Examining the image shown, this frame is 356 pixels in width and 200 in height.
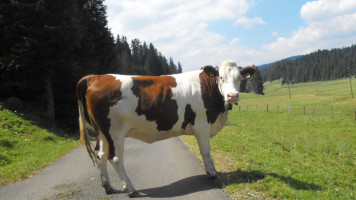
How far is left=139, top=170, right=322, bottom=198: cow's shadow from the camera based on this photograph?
16.8 ft

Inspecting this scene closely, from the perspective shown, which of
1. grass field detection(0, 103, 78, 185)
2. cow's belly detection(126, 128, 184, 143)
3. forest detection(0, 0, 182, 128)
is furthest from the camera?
forest detection(0, 0, 182, 128)

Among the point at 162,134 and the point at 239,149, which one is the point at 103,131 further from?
the point at 239,149

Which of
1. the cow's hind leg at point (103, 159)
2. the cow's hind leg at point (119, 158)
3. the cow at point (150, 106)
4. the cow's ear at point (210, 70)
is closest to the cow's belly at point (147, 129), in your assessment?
the cow at point (150, 106)

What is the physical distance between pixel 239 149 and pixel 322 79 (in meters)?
190

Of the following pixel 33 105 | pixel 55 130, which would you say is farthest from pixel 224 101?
pixel 33 105

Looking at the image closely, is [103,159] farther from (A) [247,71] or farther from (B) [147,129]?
(A) [247,71]

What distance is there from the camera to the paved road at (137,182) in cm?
523

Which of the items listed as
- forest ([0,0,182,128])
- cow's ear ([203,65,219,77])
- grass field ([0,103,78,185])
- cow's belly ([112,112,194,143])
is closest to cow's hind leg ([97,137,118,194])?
cow's belly ([112,112,194,143])

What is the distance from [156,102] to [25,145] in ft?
31.6

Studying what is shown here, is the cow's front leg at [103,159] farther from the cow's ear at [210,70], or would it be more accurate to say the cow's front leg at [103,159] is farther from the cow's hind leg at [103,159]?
the cow's ear at [210,70]

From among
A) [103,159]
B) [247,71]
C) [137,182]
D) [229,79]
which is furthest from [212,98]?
[103,159]

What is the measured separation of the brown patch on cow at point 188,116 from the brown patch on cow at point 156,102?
22cm

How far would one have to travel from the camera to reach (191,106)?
5.71m

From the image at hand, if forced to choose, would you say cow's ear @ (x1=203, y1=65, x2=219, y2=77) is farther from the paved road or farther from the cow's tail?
the cow's tail
